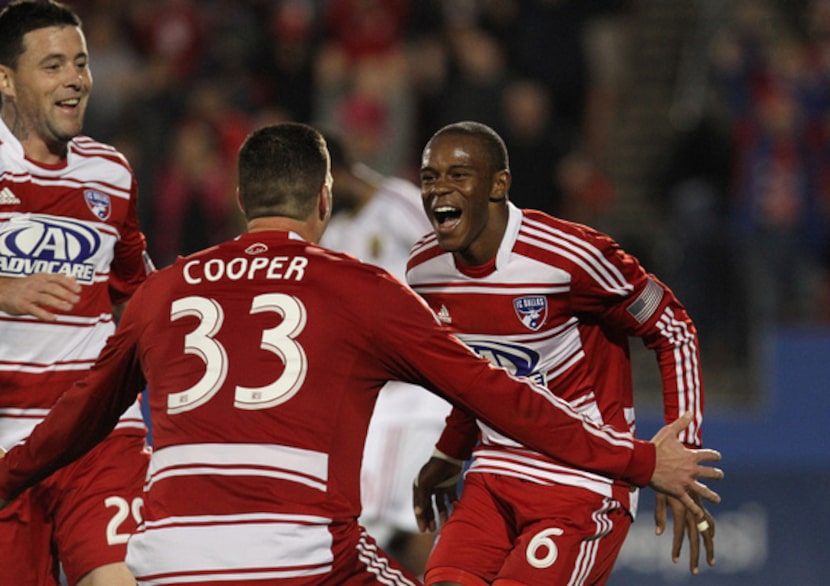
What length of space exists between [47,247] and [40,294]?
1.90 feet

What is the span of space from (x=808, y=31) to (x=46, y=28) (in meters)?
8.24

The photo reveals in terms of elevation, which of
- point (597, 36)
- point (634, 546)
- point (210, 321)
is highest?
point (597, 36)

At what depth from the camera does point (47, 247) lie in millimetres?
5113

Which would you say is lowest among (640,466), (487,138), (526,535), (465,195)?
(526,535)

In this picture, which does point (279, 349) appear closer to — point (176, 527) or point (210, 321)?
point (210, 321)

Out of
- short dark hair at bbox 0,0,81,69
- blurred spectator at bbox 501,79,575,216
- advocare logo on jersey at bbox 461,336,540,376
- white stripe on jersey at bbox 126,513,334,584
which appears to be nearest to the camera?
white stripe on jersey at bbox 126,513,334,584

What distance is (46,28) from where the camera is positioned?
5.24 m

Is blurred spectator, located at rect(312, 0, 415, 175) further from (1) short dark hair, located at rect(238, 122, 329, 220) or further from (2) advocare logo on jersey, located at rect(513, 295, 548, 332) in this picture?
(1) short dark hair, located at rect(238, 122, 329, 220)

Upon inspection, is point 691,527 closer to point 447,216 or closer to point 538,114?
point 447,216

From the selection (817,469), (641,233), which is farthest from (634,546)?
(641,233)

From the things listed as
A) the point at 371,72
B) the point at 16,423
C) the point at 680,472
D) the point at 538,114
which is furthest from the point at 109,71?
the point at 680,472

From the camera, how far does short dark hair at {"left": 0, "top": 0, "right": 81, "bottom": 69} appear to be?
5234mm

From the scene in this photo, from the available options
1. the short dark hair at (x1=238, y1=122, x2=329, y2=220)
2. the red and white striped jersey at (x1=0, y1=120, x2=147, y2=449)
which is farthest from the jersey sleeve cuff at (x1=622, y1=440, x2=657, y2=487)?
the red and white striped jersey at (x1=0, y1=120, x2=147, y2=449)

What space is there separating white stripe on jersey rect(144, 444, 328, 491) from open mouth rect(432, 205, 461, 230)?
1.28m
